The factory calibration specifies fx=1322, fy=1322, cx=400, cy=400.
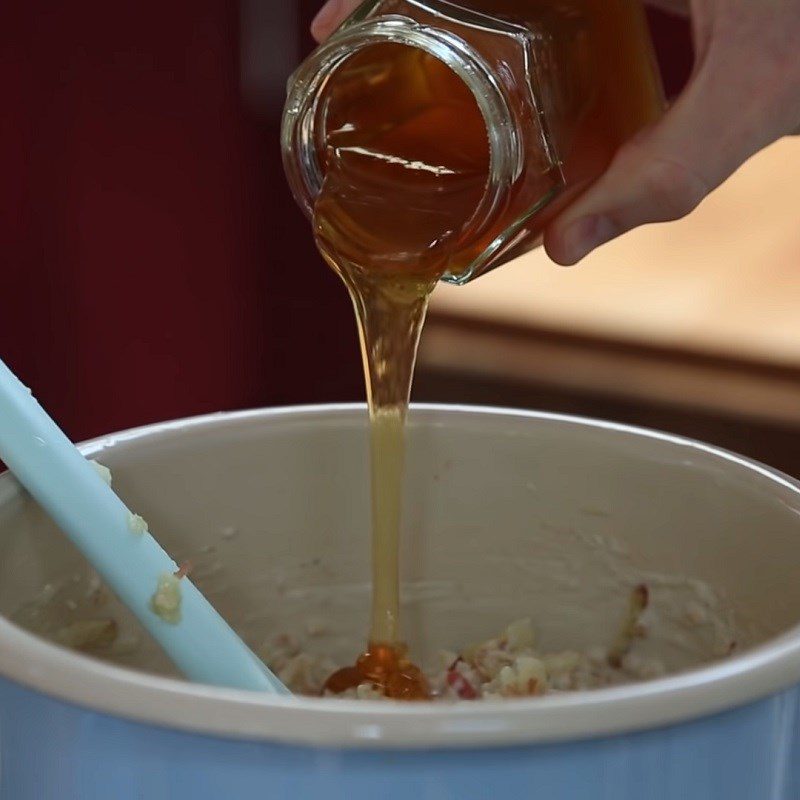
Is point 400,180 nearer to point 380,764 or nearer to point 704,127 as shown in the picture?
point 704,127

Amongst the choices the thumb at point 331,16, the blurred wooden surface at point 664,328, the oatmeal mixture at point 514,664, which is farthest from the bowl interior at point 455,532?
the blurred wooden surface at point 664,328

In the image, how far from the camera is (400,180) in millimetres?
616

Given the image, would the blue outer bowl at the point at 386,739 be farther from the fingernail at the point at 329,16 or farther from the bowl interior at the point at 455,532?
the fingernail at the point at 329,16

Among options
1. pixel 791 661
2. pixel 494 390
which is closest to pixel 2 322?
pixel 494 390

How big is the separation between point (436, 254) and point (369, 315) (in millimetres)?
54

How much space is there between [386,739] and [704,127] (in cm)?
38

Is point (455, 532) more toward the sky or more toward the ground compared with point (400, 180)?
more toward the ground

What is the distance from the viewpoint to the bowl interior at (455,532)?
1.96 feet

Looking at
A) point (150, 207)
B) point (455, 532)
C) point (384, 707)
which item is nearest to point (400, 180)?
point (455, 532)

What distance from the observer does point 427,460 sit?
68 centimetres

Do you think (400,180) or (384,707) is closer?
(384,707)

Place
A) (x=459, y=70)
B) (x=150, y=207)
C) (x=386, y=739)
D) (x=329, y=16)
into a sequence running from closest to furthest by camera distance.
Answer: (x=386, y=739), (x=459, y=70), (x=329, y=16), (x=150, y=207)

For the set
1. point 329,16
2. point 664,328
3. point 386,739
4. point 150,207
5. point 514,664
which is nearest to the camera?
point 386,739

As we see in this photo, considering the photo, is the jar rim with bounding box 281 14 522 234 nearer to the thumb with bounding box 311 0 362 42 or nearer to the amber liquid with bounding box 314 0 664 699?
the amber liquid with bounding box 314 0 664 699
